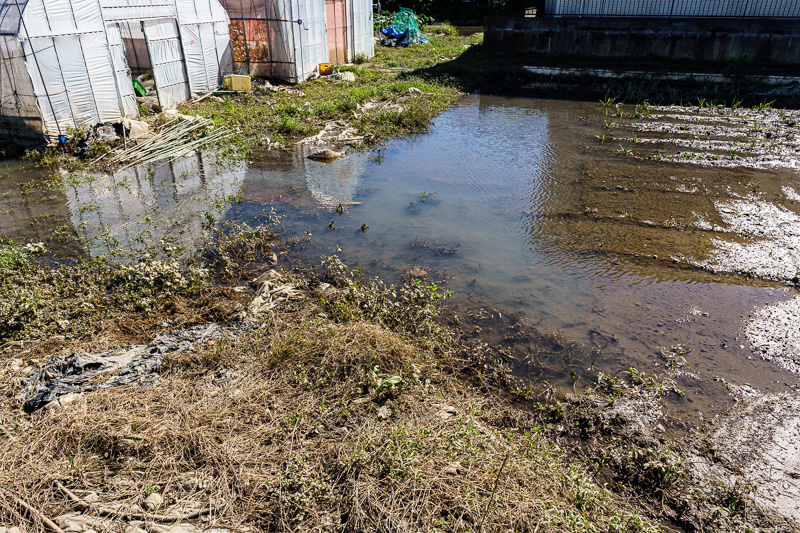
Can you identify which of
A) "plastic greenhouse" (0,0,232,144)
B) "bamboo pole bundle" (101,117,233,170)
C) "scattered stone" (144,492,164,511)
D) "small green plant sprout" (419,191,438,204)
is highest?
"plastic greenhouse" (0,0,232,144)

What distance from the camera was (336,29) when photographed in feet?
86.7

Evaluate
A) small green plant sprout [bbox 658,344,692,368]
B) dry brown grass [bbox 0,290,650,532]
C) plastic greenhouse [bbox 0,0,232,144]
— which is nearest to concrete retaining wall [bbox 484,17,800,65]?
plastic greenhouse [bbox 0,0,232,144]

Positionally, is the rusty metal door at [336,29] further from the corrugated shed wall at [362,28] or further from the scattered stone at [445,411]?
the scattered stone at [445,411]

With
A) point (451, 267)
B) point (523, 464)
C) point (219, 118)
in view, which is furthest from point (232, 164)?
point (523, 464)

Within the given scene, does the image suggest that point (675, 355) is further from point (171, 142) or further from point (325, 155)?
point (171, 142)

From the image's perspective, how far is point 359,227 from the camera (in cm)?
1087

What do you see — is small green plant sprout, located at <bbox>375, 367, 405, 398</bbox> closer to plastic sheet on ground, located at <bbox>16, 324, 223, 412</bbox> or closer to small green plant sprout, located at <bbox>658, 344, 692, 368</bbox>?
plastic sheet on ground, located at <bbox>16, 324, 223, 412</bbox>

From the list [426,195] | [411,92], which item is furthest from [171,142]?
[411,92]

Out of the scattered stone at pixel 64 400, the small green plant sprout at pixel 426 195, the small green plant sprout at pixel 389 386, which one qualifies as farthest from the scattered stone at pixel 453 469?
the small green plant sprout at pixel 426 195

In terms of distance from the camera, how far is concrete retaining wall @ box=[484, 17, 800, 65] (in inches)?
899

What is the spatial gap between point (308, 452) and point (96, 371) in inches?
121

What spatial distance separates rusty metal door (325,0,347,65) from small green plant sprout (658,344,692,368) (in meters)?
23.9

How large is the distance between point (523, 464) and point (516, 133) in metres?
14.2

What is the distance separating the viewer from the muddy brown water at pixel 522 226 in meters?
7.34
